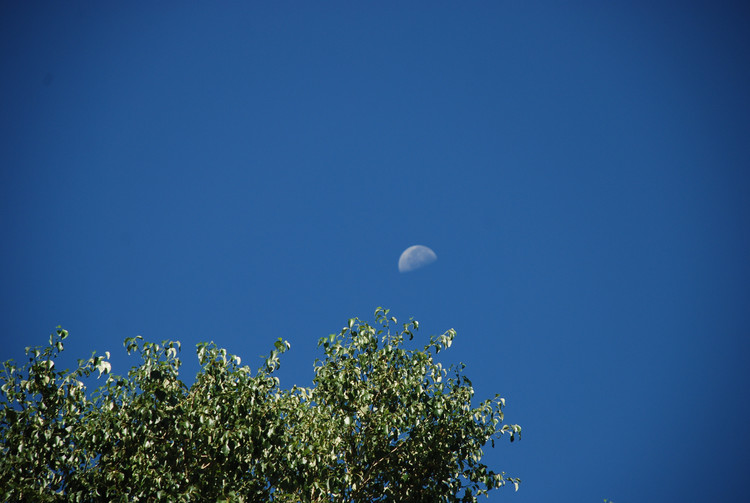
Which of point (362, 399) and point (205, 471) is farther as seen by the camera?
point (362, 399)

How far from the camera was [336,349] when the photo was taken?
13477mm

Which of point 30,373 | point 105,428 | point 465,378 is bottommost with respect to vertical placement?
point 105,428

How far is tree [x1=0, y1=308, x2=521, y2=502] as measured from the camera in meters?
10.6

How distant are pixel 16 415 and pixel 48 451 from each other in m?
0.92

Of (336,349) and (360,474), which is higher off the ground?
(336,349)

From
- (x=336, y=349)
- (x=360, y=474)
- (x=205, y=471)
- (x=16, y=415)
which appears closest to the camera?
(x=16, y=415)

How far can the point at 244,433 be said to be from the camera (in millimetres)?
10914

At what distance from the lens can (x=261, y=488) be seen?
456 inches

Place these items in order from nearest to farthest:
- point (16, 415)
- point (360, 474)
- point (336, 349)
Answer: point (16, 415) < point (360, 474) < point (336, 349)

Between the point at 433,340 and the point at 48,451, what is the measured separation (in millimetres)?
8240

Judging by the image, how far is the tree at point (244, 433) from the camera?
1062cm

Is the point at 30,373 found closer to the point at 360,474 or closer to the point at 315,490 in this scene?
the point at 315,490

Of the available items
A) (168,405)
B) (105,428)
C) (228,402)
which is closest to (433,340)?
(228,402)

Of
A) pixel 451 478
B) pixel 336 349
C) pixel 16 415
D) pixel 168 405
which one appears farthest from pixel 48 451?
pixel 451 478
